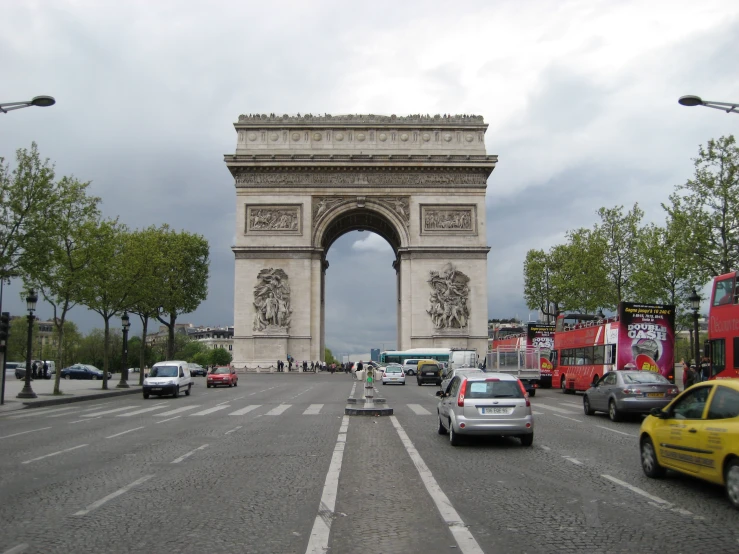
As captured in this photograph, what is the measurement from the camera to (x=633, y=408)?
61.7 feet

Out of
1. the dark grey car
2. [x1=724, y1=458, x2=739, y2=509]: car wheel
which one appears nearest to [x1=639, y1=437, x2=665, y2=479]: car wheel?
[x1=724, y1=458, x2=739, y2=509]: car wheel

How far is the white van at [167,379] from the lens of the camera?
31922 millimetres

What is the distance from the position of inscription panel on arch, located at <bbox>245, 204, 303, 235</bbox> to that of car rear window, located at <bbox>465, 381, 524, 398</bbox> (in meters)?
48.6

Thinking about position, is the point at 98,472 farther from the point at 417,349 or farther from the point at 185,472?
the point at 417,349

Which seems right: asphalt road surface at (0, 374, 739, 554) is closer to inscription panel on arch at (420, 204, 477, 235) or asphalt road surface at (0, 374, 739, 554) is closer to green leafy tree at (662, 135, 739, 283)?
green leafy tree at (662, 135, 739, 283)

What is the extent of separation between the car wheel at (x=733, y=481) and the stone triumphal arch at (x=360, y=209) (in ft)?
169

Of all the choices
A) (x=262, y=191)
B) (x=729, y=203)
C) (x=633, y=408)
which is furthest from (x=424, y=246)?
(x=633, y=408)

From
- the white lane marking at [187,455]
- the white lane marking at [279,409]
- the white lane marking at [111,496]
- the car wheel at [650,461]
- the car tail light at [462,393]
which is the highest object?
the car tail light at [462,393]

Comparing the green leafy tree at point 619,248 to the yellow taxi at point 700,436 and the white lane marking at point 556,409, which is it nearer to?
the white lane marking at point 556,409

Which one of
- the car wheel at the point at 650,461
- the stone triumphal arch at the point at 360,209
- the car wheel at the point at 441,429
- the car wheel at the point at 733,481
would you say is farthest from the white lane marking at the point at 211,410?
the stone triumphal arch at the point at 360,209

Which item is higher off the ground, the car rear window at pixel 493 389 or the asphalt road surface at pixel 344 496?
the car rear window at pixel 493 389

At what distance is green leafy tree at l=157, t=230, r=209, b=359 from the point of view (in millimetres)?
59969

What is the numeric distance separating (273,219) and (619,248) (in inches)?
1099

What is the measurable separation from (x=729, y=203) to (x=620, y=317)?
29.3 feet
